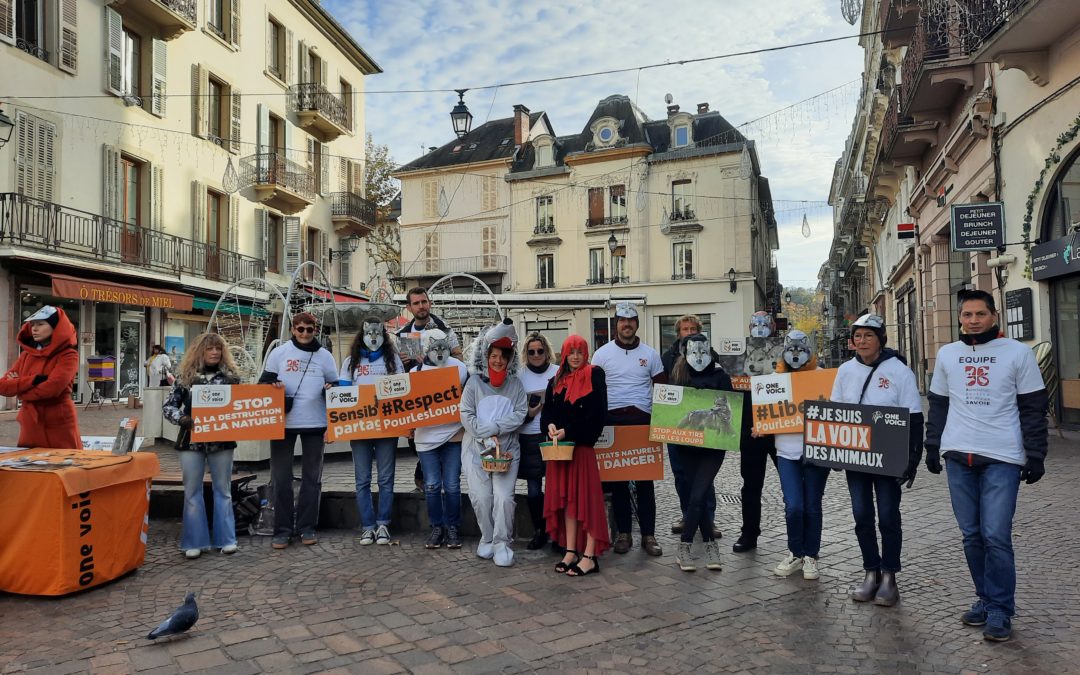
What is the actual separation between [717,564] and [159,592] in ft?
12.8

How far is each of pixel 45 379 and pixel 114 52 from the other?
1766 cm

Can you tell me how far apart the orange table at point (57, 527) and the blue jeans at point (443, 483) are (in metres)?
2.28

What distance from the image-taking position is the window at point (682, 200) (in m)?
37.8

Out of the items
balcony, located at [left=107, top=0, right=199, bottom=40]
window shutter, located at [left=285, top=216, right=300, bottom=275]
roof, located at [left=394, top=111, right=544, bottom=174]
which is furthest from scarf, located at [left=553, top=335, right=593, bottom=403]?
roof, located at [left=394, top=111, right=544, bottom=174]

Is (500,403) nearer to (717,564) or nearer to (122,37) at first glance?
(717,564)

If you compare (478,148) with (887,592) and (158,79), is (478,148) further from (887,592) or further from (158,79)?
(887,592)

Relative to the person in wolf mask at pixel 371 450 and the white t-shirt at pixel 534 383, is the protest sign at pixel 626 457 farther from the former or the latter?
the person in wolf mask at pixel 371 450

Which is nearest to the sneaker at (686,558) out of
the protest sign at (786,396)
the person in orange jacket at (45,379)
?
the protest sign at (786,396)

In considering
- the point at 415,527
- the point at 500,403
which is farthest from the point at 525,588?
the point at 415,527

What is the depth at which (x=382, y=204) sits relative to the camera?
38688 mm

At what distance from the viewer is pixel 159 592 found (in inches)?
201

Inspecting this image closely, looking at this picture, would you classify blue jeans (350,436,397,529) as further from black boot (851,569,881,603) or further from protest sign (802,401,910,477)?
black boot (851,569,881,603)

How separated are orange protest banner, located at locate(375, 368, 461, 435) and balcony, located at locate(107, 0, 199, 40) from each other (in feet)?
62.4

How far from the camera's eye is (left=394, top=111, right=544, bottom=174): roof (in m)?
43.1
